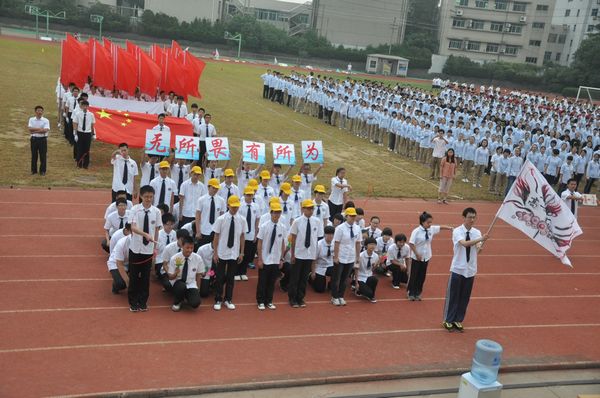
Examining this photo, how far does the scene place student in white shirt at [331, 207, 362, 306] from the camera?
8.93 m

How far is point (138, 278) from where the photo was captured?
8109mm

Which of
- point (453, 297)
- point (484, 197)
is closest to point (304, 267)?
point (453, 297)

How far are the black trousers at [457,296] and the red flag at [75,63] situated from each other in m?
14.4

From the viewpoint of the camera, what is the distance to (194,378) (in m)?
6.62

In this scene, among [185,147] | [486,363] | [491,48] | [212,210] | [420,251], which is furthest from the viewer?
[491,48]

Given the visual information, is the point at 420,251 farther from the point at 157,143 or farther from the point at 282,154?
the point at 157,143

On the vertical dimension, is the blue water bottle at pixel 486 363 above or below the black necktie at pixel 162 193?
below

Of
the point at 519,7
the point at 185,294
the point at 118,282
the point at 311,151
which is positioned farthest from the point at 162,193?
the point at 519,7

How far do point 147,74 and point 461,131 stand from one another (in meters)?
11.4

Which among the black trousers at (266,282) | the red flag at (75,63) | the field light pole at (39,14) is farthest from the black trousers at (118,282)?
the field light pole at (39,14)

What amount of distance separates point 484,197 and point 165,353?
1356cm

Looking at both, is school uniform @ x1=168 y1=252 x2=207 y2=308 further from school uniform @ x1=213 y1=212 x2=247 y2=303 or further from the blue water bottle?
the blue water bottle

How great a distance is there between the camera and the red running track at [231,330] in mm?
6672

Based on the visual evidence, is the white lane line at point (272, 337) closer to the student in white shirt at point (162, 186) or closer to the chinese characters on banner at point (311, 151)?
the student in white shirt at point (162, 186)
